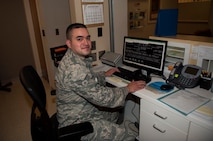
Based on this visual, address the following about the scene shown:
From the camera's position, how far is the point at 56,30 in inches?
112

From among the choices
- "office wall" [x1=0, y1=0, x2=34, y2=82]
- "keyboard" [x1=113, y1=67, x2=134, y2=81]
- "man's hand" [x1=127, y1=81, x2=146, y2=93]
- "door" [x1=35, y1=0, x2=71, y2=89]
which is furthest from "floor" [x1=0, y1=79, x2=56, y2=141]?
"man's hand" [x1=127, y1=81, x2=146, y2=93]

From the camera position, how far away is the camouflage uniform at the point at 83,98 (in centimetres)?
123

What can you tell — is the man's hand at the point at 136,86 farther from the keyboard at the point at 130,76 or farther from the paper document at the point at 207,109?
the paper document at the point at 207,109

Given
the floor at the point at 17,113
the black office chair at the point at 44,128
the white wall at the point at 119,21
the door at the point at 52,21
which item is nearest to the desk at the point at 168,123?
the black office chair at the point at 44,128

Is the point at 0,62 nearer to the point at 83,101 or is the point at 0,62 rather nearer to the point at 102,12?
the point at 102,12

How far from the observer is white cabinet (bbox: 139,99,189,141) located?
1.13 m

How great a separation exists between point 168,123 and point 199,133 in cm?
22

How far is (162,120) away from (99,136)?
486mm

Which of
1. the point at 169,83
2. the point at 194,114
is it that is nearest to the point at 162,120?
the point at 194,114

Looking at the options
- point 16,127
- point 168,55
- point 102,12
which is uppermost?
point 102,12

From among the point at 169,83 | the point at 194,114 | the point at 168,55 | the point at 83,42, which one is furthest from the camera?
the point at 168,55

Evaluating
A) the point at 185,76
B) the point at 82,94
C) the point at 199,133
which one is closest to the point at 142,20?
the point at 185,76

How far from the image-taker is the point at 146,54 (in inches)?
64.8

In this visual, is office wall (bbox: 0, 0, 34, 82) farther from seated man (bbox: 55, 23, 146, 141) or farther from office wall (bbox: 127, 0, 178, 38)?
seated man (bbox: 55, 23, 146, 141)
